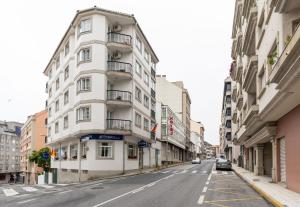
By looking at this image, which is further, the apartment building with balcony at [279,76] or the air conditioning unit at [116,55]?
the air conditioning unit at [116,55]

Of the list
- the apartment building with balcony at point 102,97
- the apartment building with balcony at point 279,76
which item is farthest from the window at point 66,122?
the apartment building with balcony at point 279,76

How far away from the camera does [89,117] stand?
33719 millimetres

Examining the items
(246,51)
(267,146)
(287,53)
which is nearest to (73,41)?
(246,51)

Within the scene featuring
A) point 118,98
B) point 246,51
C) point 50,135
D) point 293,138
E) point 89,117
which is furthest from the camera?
point 50,135

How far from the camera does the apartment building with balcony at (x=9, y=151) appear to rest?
107m

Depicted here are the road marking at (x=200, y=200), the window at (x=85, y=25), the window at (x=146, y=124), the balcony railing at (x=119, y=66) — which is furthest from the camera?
the window at (x=146, y=124)

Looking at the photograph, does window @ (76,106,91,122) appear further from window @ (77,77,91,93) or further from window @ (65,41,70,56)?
window @ (65,41,70,56)

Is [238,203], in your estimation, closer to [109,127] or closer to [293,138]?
[293,138]

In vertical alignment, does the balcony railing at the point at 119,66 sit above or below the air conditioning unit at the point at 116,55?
below

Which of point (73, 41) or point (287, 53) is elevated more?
point (73, 41)

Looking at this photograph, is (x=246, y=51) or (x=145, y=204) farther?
(x=246, y=51)

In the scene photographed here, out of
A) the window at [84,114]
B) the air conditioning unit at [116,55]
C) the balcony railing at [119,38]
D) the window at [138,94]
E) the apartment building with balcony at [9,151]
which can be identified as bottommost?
the apartment building with balcony at [9,151]

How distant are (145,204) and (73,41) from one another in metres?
30.4

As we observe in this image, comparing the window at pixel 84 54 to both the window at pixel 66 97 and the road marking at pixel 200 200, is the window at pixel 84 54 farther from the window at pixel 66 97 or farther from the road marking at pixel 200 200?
the road marking at pixel 200 200
